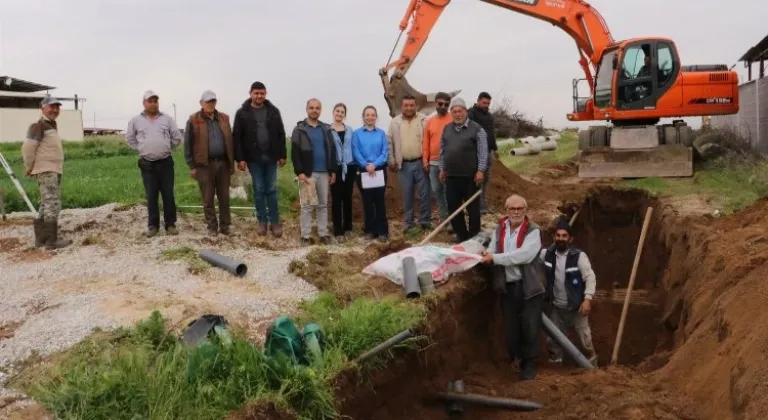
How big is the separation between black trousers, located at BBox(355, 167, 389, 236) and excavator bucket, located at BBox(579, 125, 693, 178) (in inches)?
289

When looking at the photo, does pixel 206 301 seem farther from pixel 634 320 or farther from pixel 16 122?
pixel 16 122

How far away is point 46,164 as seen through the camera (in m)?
8.02

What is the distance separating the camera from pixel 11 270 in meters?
7.37

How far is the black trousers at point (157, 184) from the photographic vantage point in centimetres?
854

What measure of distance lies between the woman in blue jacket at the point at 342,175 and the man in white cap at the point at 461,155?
4.05 ft

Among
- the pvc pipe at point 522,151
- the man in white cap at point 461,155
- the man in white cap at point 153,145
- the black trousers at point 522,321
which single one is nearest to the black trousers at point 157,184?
the man in white cap at point 153,145

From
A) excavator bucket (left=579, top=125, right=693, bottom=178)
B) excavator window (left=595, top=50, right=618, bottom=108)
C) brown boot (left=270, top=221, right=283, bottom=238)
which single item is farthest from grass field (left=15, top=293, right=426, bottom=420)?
excavator window (left=595, top=50, right=618, bottom=108)

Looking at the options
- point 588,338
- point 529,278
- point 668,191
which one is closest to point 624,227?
point 668,191

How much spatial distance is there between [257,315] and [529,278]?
264cm

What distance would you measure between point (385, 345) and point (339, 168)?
425 cm

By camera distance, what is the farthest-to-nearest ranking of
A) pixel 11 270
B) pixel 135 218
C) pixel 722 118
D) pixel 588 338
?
pixel 722 118, pixel 135 218, pixel 588 338, pixel 11 270

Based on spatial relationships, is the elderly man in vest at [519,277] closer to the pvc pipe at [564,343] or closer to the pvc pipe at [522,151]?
the pvc pipe at [564,343]

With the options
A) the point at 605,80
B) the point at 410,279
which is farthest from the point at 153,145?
the point at 605,80

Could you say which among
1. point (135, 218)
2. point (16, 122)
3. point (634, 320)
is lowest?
point (634, 320)
